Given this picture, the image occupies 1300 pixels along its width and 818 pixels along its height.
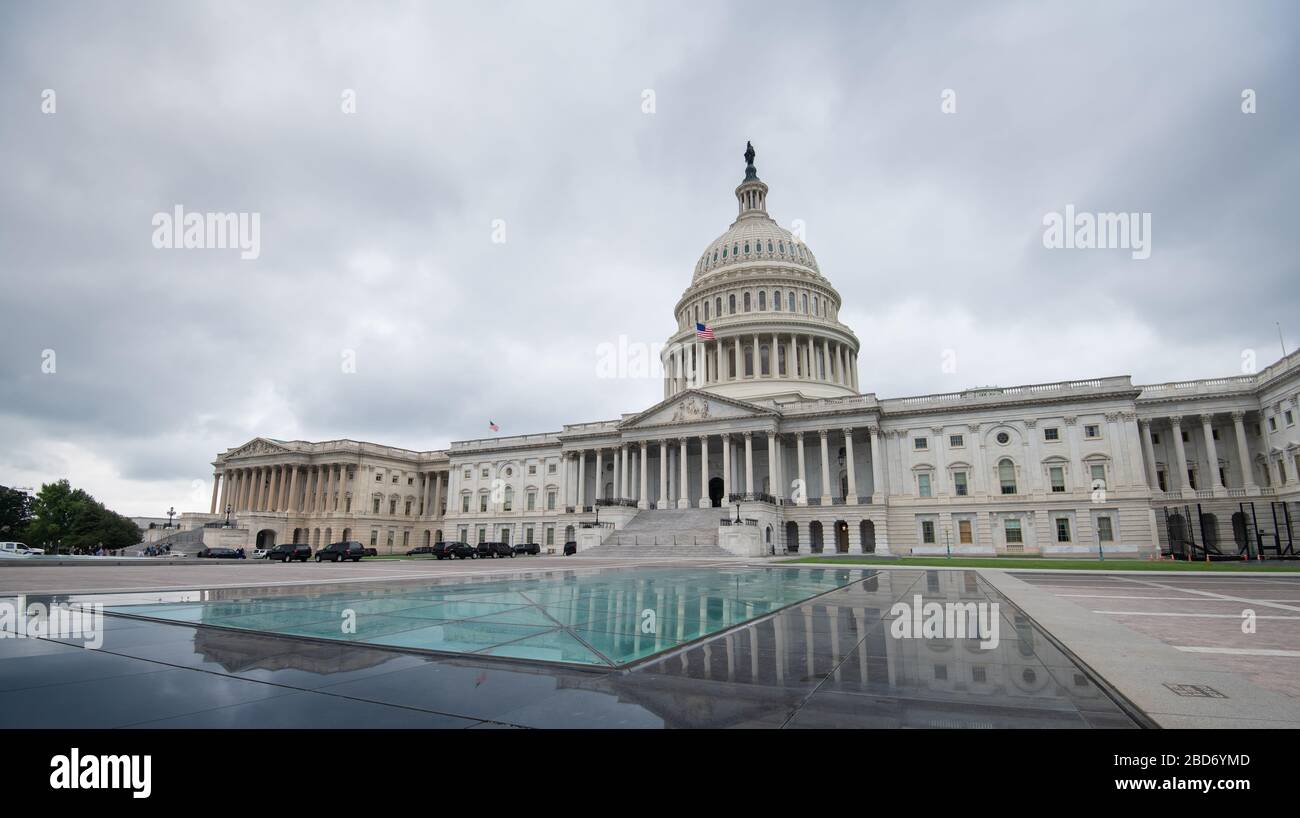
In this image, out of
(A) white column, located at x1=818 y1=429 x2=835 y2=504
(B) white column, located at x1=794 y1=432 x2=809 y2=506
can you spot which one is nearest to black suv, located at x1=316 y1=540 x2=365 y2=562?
(B) white column, located at x1=794 y1=432 x2=809 y2=506

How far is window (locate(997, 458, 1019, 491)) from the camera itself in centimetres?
5794

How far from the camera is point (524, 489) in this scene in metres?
83.6

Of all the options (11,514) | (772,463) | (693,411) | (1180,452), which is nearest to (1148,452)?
(1180,452)

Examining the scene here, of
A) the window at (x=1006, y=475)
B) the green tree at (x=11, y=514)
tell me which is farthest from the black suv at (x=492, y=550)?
the green tree at (x=11, y=514)

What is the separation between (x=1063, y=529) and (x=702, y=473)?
3538 centimetres

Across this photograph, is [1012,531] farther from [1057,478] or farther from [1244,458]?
[1244,458]

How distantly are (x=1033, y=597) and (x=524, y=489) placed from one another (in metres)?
73.4

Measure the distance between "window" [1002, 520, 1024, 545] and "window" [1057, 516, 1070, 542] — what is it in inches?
120

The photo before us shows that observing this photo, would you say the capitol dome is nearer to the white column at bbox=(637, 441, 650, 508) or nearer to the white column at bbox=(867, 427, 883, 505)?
the white column at bbox=(867, 427, 883, 505)

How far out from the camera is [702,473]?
7325 centimetres

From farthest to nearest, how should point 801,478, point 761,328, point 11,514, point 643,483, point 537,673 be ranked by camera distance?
point 11,514
point 761,328
point 643,483
point 801,478
point 537,673

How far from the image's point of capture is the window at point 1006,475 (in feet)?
190
